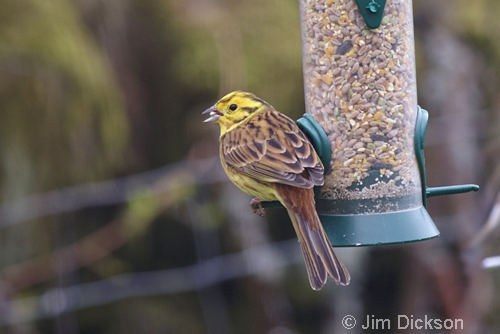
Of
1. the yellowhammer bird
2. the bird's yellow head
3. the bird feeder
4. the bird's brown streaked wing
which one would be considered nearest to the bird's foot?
the yellowhammer bird

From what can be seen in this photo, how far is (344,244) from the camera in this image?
340 centimetres

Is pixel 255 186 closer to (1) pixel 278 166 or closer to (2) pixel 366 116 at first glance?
(1) pixel 278 166

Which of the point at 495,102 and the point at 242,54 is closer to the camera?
the point at 242,54

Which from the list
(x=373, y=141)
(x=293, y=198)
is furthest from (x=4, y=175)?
(x=373, y=141)

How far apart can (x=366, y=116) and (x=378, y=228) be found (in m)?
0.55

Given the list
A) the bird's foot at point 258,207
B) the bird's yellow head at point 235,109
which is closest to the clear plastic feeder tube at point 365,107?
the bird's foot at point 258,207

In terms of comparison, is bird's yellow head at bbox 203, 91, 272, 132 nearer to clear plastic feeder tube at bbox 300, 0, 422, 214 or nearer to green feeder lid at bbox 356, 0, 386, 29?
clear plastic feeder tube at bbox 300, 0, 422, 214

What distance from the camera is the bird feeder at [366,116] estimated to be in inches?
140

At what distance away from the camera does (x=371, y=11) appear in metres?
3.54

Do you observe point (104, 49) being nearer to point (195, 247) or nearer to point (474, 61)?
point (195, 247)

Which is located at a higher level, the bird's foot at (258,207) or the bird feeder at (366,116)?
the bird feeder at (366,116)

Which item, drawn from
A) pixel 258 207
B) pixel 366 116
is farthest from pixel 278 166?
pixel 366 116

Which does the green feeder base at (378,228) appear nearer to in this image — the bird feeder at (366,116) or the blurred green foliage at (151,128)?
the bird feeder at (366,116)

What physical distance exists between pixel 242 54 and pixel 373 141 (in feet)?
5.15
